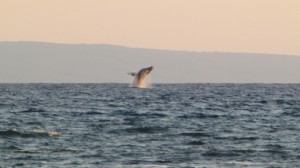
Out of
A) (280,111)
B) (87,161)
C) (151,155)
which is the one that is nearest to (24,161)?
(87,161)

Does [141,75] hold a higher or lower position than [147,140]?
higher

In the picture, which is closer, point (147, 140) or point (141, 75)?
point (147, 140)

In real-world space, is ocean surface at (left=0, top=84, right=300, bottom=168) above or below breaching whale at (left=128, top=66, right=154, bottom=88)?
below

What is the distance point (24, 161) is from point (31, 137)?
8.73 meters

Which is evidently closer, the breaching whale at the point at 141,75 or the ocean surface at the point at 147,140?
the ocean surface at the point at 147,140

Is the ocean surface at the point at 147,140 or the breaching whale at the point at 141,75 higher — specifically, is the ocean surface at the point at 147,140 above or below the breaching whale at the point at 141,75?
below

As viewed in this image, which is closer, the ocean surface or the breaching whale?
the ocean surface

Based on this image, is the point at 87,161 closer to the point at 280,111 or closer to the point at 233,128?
the point at 233,128

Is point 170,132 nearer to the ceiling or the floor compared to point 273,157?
nearer to the ceiling

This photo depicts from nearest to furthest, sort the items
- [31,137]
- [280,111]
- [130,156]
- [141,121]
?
[130,156] < [31,137] < [141,121] < [280,111]

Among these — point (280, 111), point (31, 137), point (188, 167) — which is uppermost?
point (280, 111)

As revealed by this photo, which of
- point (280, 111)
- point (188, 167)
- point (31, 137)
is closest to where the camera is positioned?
point (188, 167)

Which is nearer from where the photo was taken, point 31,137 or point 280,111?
point 31,137

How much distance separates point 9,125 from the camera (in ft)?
162
